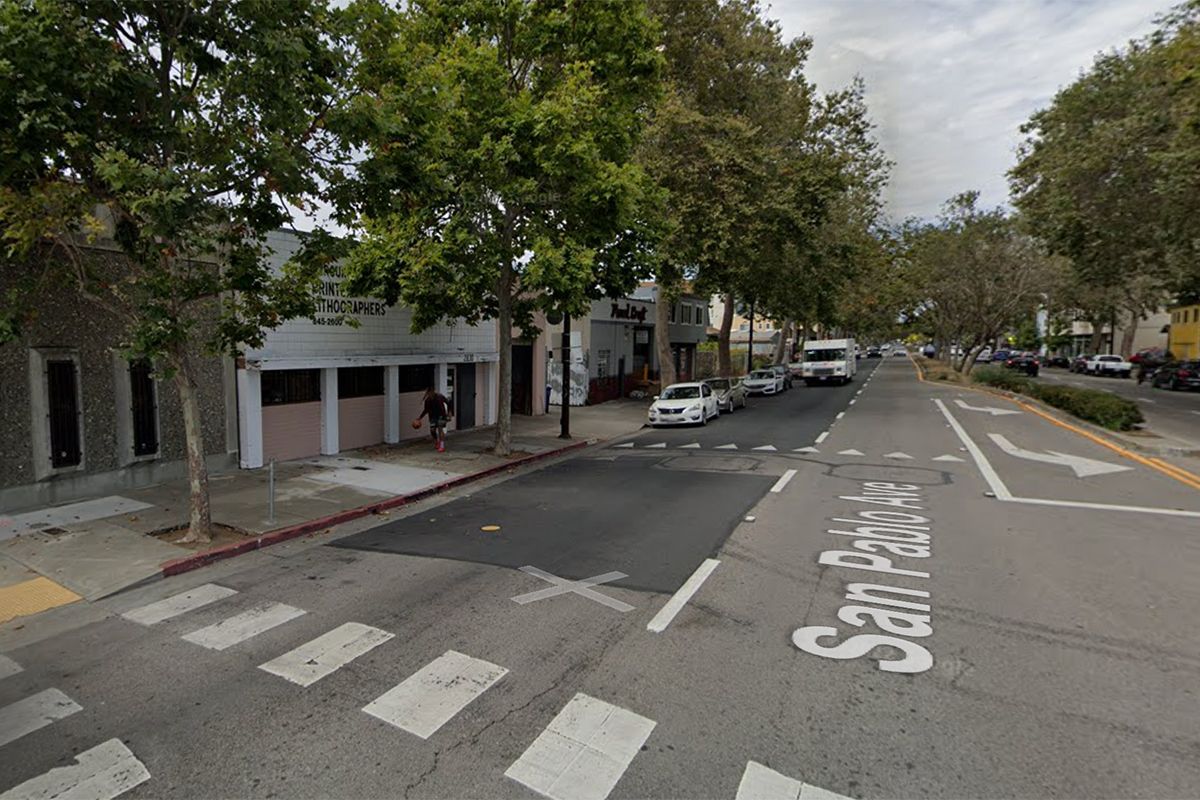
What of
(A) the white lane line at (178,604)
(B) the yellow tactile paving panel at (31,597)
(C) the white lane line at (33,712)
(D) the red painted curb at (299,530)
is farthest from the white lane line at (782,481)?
(B) the yellow tactile paving panel at (31,597)

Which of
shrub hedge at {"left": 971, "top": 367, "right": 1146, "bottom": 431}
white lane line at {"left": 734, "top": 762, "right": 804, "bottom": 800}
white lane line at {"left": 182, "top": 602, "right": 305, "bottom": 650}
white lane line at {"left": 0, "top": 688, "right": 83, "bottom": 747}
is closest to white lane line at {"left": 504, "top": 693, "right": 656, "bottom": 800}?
white lane line at {"left": 734, "top": 762, "right": 804, "bottom": 800}

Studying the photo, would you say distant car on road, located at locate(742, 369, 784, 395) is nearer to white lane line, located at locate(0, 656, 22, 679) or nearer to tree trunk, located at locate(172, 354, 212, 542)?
tree trunk, located at locate(172, 354, 212, 542)

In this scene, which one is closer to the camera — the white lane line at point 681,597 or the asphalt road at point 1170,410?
the white lane line at point 681,597

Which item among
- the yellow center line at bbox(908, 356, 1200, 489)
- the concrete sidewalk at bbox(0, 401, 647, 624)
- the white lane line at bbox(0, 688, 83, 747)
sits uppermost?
the yellow center line at bbox(908, 356, 1200, 489)

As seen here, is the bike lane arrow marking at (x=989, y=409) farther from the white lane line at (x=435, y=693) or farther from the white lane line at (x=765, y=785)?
Answer: the white lane line at (x=435, y=693)

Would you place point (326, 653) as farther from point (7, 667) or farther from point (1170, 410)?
point (1170, 410)

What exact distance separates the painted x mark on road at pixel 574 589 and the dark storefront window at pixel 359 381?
33.5 ft

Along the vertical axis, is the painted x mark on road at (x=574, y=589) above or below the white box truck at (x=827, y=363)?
below

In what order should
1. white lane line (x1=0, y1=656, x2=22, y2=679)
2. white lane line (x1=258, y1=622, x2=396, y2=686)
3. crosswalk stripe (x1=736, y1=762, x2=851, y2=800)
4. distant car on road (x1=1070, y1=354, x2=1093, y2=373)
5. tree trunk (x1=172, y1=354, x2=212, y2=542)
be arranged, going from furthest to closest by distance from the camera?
distant car on road (x1=1070, y1=354, x2=1093, y2=373), tree trunk (x1=172, y1=354, x2=212, y2=542), white lane line (x1=0, y1=656, x2=22, y2=679), white lane line (x1=258, y1=622, x2=396, y2=686), crosswalk stripe (x1=736, y1=762, x2=851, y2=800)

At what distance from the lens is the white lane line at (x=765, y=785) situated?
344 centimetres

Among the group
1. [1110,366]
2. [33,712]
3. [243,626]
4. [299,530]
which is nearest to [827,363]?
[1110,366]

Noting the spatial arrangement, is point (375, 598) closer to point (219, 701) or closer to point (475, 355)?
point (219, 701)

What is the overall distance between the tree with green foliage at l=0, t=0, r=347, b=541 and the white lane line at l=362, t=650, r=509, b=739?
17.3 ft

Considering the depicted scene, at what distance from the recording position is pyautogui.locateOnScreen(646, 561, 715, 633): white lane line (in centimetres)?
564
